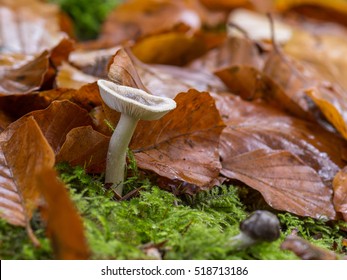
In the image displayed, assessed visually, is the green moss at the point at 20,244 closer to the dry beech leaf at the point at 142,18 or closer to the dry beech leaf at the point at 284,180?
the dry beech leaf at the point at 284,180

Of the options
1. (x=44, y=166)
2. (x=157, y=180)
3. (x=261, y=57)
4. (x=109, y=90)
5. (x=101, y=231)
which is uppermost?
(x=109, y=90)

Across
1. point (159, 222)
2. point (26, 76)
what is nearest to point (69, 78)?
point (26, 76)

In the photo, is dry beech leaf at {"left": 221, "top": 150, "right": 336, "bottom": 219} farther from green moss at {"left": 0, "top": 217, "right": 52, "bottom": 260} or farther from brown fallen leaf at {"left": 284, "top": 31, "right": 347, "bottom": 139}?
green moss at {"left": 0, "top": 217, "right": 52, "bottom": 260}

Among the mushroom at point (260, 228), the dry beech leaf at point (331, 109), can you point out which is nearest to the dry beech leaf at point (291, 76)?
the dry beech leaf at point (331, 109)

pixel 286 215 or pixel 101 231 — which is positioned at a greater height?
pixel 101 231

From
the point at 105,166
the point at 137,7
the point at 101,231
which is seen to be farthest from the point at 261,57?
the point at 101,231

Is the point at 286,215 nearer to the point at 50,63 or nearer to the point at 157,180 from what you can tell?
the point at 157,180

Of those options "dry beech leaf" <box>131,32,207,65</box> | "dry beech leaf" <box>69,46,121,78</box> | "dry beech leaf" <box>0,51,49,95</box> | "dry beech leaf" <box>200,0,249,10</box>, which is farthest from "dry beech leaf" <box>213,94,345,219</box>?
"dry beech leaf" <box>200,0,249,10</box>
